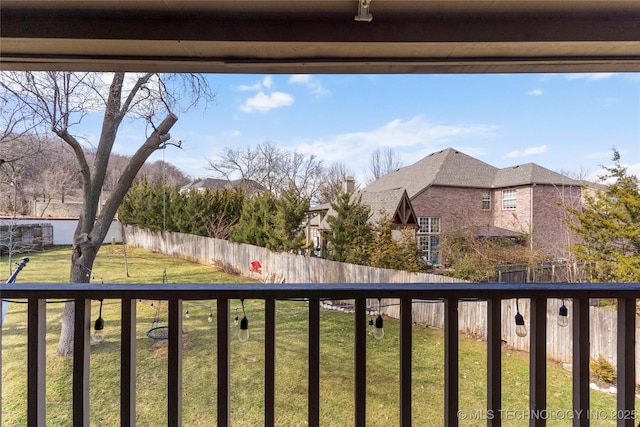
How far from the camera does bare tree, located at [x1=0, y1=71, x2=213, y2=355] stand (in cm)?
165

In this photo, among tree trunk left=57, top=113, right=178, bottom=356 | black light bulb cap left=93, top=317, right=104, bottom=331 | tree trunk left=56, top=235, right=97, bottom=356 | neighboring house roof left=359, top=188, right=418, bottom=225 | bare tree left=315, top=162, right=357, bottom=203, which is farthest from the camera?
neighboring house roof left=359, top=188, right=418, bottom=225

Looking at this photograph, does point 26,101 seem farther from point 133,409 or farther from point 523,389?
point 523,389

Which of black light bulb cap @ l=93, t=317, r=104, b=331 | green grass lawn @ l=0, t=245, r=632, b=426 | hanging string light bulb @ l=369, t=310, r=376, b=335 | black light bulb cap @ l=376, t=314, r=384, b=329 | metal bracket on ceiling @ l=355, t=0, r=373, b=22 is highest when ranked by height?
metal bracket on ceiling @ l=355, t=0, r=373, b=22

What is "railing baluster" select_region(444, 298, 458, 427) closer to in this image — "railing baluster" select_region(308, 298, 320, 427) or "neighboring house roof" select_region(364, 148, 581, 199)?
"railing baluster" select_region(308, 298, 320, 427)

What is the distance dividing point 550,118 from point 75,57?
263 cm

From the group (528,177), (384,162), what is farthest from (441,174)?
(528,177)

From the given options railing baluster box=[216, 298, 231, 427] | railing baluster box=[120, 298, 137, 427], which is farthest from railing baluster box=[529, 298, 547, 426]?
railing baluster box=[120, 298, 137, 427]

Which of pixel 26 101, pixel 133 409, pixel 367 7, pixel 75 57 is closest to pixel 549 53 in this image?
pixel 367 7

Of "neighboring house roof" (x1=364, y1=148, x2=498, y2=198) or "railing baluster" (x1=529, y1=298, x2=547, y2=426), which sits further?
"neighboring house roof" (x1=364, y1=148, x2=498, y2=198)

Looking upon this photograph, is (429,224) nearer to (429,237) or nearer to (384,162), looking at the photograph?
(429,237)

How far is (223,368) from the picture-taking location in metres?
1.03

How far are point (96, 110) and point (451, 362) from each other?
2.21m

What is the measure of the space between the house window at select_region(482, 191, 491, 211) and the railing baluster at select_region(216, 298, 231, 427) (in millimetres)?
2789

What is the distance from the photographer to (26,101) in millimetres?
1674
